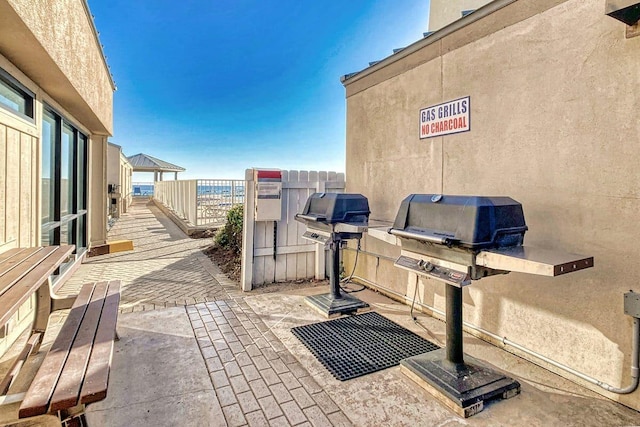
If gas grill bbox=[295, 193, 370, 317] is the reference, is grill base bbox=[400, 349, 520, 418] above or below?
below

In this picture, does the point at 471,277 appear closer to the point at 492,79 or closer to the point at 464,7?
the point at 492,79

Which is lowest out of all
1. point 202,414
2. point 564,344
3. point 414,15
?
point 202,414

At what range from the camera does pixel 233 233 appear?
6.92m

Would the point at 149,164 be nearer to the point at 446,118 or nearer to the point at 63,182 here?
the point at 63,182

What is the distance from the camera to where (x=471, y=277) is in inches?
80.3

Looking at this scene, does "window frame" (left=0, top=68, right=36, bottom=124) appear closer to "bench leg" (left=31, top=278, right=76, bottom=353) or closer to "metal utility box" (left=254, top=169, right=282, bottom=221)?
"bench leg" (left=31, top=278, right=76, bottom=353)

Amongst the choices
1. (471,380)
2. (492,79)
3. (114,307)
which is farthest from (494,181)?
(114,307)

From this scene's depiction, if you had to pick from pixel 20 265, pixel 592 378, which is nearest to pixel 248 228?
pixel 20 265

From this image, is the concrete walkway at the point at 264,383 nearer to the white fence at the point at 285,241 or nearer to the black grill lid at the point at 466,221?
the white fence at the point at 285,241

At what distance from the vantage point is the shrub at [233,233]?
21.9ft

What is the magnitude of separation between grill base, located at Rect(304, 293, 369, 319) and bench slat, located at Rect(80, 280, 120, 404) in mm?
2036

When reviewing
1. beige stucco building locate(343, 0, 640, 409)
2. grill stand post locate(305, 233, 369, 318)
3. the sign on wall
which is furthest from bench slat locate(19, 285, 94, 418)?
the sign on wall

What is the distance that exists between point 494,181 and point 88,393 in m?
3.19

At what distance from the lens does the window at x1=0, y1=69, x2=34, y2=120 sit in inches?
113
